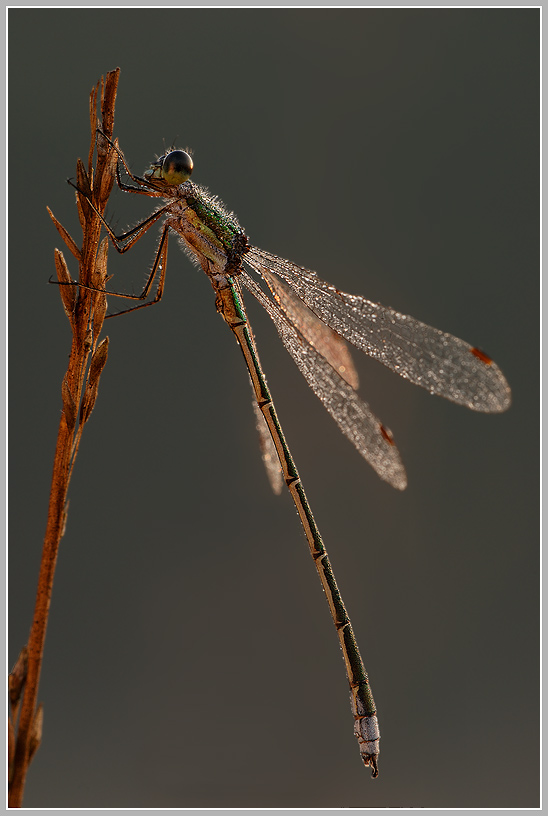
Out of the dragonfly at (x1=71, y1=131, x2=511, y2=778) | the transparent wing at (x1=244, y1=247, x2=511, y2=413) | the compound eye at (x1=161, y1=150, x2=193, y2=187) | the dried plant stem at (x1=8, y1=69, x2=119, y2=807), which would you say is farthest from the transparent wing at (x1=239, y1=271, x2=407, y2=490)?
the dried plant stem at (x1=8, y1=69, x2=119, y2=807)

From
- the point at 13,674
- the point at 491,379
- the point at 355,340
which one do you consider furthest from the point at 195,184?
the point at 13,674

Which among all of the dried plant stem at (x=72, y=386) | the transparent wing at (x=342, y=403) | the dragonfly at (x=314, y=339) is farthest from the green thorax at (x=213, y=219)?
the dried plant stem at (x=72, y=386)

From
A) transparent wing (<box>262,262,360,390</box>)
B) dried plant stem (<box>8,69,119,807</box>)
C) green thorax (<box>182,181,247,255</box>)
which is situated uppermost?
green thorax (<box>182,181,247,255</box>)

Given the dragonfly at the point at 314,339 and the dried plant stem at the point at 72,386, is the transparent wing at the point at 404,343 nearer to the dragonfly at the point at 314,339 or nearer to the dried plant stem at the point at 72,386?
the dragonfly at the point at 314,339

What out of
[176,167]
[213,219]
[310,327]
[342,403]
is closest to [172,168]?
[176,167]

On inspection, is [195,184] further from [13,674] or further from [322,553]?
[13,674]

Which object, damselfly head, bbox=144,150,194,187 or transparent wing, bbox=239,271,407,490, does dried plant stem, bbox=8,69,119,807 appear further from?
transparent wing, bbox=239,271,407,490

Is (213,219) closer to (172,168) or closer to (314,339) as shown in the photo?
(172,168)
